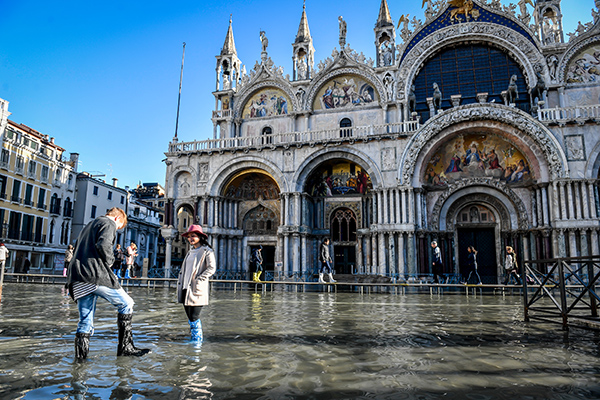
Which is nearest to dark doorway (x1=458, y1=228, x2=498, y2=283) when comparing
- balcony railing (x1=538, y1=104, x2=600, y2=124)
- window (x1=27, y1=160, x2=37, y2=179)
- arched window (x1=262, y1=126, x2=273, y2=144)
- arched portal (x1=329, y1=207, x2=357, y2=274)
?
arched portal (x1=329, y1=207, x2=357, y2=274)

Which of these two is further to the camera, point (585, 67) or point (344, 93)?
point (344, 93)

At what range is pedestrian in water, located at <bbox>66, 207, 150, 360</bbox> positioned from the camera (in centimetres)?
462

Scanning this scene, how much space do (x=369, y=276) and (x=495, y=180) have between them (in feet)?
28.4

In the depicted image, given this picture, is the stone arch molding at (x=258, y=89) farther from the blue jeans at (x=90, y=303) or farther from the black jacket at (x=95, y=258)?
the blue jeans at (x=90, y=303)

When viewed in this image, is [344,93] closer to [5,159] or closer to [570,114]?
[570,114]

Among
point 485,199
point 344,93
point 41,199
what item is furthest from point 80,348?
point 41,199

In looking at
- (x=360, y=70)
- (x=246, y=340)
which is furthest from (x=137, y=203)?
(x=246, y=340)

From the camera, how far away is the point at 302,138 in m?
26.0

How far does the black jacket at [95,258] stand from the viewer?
4.63m

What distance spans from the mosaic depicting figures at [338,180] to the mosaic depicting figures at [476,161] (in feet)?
12.8

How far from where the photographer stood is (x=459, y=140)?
79.2 ft

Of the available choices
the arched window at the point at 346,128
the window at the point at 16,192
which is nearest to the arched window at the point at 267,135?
the arched window at the point at 346,128

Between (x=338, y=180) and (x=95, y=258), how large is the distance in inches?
892

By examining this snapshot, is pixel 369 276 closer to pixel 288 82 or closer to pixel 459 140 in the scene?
pixel 459 140
